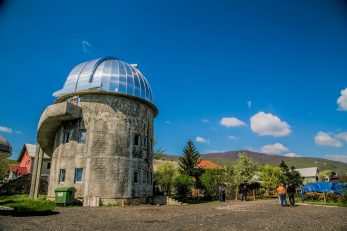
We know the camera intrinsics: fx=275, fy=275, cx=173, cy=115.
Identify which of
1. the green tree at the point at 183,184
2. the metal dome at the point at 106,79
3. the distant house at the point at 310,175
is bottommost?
the green tree at the point at 183,184

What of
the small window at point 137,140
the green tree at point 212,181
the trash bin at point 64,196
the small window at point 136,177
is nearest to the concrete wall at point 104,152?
the small window at point 136,177

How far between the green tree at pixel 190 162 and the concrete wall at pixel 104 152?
18.9 m

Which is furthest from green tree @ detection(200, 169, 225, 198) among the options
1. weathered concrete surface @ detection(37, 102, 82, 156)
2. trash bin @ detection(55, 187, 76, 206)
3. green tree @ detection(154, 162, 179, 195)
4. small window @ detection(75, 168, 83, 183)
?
weathered concrete surface @ detection(37, 102, 82, 156)

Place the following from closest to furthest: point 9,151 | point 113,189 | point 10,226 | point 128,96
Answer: point 10,226 < point 9,151 < point 113,189 < point 128,96

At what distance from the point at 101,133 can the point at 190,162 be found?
23402 millimetres

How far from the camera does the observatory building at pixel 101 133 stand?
864 inches

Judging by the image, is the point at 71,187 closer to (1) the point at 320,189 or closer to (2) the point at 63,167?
(2) the point at 63,167

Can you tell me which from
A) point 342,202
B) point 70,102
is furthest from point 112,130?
point 342,202

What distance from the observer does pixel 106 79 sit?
2348cm

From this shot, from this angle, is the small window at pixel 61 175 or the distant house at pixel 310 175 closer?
the small window at pixel 61 175

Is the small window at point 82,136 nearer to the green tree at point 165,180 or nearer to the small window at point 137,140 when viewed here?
the small window at point 137,140

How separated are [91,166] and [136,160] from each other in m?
3.89

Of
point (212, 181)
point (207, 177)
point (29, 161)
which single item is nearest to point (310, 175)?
point (212, 181)

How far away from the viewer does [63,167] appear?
897 inches
